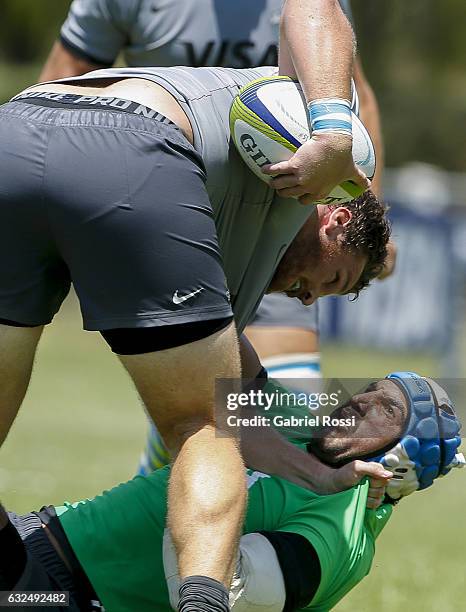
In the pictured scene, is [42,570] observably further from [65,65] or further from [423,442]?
[65,65]

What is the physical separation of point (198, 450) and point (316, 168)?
2.44 ft

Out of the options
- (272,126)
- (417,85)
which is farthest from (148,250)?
(417,85)

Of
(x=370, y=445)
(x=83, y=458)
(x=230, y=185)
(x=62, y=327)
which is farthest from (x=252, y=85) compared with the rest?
(x=62, y=327)

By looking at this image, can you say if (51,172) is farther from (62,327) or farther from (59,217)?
(62,327)

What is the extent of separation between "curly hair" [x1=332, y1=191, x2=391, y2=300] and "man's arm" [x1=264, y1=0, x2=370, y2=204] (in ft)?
1.25

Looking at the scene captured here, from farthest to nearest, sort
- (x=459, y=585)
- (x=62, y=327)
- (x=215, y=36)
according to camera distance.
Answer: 1. (x=62, y=327)
2. (x=215, y=36)
3. (x=459, y=585)

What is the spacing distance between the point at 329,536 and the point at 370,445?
275mm

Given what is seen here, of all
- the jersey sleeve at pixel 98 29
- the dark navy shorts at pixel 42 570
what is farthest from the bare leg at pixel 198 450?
the jersey sleeve at pixel 98 29

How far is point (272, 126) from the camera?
3.26 metres

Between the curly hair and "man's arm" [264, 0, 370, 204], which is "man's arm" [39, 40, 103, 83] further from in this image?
"man's arm" [264, 0, 370, 204]

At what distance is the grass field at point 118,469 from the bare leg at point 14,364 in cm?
160

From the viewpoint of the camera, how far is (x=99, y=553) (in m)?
3.63

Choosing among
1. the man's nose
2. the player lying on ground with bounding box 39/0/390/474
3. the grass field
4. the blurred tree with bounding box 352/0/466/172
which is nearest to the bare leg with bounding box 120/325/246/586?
the man's nose

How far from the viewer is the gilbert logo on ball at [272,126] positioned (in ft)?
10.7
